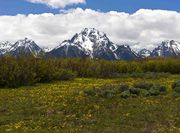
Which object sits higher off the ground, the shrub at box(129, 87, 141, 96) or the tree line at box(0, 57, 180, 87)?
the tree line at box(0, 57, 180, 87)

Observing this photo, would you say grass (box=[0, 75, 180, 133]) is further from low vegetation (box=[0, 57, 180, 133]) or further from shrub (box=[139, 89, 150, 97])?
shrub (box=[139, 89, 150, 97])

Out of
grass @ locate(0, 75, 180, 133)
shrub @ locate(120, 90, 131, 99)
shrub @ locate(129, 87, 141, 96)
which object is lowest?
grass @ locate(0, 75, 180, 133)

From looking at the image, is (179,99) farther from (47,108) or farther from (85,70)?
(85,70)

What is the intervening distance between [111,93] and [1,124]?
1053cm

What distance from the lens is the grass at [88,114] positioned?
20.9 m

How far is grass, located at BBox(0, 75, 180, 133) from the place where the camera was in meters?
20.9

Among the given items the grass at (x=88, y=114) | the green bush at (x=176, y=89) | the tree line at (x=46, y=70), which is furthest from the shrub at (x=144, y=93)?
the tree line at (x=46, y=70)

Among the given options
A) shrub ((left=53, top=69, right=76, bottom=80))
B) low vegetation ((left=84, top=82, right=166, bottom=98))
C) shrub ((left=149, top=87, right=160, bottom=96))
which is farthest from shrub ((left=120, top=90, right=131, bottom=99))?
shrub ((left=53, top=69, right=76, bottom=80))

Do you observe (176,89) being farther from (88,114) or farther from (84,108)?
(88,114)

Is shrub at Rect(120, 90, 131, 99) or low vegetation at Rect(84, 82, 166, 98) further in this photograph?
low vegetation at Rect(84, 82, 166, 98)

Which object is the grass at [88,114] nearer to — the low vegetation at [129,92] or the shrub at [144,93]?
the low vegetation at [129,92]

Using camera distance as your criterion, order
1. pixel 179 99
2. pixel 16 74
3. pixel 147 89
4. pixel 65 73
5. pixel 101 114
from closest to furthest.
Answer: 1. pixel 101 114
2. pixel 179 99
3. pixel 147 89
4. pixel 16 74
5. pixel 65 73

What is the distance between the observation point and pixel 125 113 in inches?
962

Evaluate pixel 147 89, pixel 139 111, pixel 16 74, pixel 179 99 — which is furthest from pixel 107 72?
pixel 139 111
